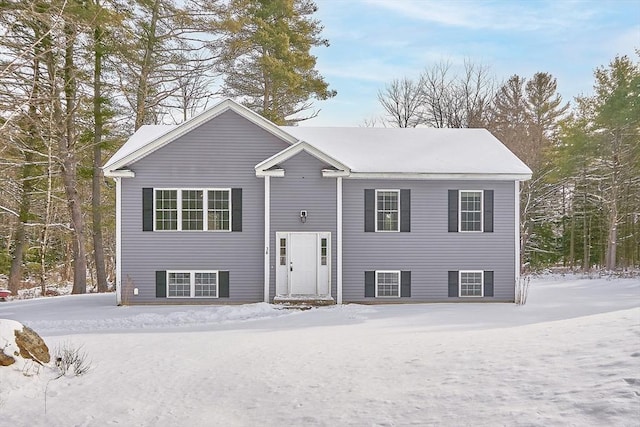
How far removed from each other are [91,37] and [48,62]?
247 cm

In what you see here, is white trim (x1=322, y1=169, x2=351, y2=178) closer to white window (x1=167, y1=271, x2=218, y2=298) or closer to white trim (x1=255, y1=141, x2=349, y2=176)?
white trim (x1=255, y1=141, x2=349, y2=176)

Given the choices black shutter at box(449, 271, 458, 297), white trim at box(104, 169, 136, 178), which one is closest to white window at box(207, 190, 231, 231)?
white trim at box(104, 169, 136, 178)

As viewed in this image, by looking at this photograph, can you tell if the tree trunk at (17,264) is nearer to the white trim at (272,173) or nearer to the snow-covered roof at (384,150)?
the snow-covered roof at (384,150)

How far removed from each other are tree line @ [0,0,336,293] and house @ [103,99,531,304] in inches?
208

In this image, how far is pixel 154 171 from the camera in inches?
574

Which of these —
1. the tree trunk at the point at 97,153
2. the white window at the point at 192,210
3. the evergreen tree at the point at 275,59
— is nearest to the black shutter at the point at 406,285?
the white window at the point at 192,210

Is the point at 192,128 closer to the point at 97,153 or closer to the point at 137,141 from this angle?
the point at 137,141

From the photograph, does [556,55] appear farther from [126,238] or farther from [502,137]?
[126,238]

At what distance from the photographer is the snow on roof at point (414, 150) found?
14.9 metres

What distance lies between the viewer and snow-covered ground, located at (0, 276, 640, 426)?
15.9ft

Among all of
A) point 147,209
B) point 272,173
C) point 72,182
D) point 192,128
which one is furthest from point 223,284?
point 72,182

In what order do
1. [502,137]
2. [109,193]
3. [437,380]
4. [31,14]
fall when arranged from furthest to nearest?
[502,137] → [109,193] → [31,14] → [437,380]

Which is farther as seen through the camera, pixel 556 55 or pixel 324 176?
pixel 556 55

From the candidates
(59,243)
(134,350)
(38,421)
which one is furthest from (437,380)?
(59,243)
